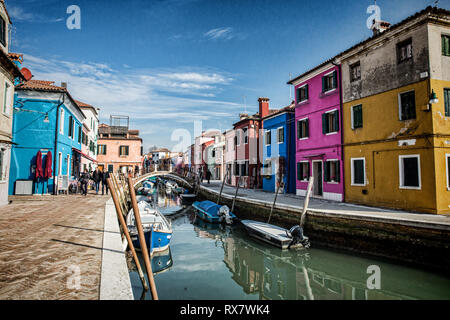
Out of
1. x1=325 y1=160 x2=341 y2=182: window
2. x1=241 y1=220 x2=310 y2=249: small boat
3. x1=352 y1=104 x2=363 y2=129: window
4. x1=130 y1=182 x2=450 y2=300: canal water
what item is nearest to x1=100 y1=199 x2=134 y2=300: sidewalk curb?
x1=130 y1=182 x2=450 y2=300: canal water

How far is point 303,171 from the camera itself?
711 inches

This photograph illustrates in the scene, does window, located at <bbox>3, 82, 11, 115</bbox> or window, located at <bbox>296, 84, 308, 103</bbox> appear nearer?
window, located at <bbox>3, 82, 11, 115</bbox>

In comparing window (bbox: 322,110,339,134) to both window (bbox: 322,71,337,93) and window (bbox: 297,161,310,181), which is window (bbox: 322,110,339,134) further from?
window (bbox: 297,161,310,181)

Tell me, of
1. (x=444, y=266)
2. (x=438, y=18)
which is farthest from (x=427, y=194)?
(x=438, y=18)

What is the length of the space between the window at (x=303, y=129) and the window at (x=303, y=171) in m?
1.93

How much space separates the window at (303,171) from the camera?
17.8m

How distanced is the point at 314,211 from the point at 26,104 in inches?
717

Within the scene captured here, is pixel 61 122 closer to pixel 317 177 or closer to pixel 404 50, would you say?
pixel 317 177

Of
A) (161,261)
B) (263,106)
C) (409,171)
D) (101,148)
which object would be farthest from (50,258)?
(101,148)

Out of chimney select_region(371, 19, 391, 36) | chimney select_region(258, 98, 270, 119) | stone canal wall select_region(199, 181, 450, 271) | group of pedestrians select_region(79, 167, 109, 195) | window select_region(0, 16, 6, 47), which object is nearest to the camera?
stone canal wall select_region(199, 181, 450, 271)

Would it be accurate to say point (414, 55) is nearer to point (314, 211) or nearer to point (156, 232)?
point (314, 211)

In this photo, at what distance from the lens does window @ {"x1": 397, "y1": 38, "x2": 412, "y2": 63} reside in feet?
36.7

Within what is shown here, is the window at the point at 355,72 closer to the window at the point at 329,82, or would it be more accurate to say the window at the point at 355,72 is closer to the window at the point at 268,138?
the window at the point at 329,82

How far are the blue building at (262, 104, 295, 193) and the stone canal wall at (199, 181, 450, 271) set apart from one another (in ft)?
25.1
